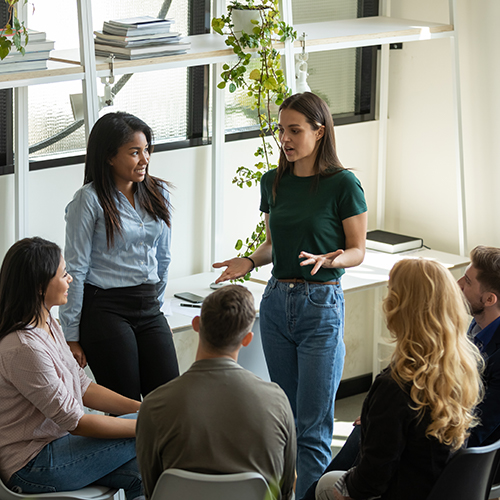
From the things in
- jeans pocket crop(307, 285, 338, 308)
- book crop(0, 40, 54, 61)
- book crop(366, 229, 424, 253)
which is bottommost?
book crop(366, 229, 424, 253)

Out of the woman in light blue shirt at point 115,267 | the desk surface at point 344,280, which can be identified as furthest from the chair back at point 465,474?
the desk surface at point 344,280

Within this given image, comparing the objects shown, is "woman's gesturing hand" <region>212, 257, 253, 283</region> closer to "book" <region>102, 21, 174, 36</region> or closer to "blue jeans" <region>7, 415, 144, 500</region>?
"blue jeans" <region>7, 415, 144, 500</region>

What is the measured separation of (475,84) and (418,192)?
26.6 inches

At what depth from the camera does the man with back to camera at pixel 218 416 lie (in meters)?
1.60

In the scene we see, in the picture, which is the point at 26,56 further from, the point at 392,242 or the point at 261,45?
the point at 392,242

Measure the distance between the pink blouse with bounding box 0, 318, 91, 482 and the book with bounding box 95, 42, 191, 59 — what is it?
1.20m

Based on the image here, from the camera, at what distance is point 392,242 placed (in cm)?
393

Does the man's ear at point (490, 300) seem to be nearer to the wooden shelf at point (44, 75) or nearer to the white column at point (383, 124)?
the wooden shelf at point (44, 75)

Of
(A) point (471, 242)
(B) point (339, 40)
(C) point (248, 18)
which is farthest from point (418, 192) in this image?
(C) point (248, 18)

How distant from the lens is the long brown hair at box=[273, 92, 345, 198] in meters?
2.31

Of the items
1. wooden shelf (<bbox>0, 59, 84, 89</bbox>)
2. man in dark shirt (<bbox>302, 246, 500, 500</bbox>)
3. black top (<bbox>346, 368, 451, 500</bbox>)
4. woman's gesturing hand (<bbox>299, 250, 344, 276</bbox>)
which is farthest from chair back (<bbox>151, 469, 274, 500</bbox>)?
wooden shelf (<bbox>0, 59, 84, 89</bbox>)

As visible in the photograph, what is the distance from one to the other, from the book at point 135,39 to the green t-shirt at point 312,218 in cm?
81

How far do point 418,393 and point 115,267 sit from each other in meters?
1.08

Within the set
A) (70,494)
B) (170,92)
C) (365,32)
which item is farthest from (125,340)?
(365,32)
